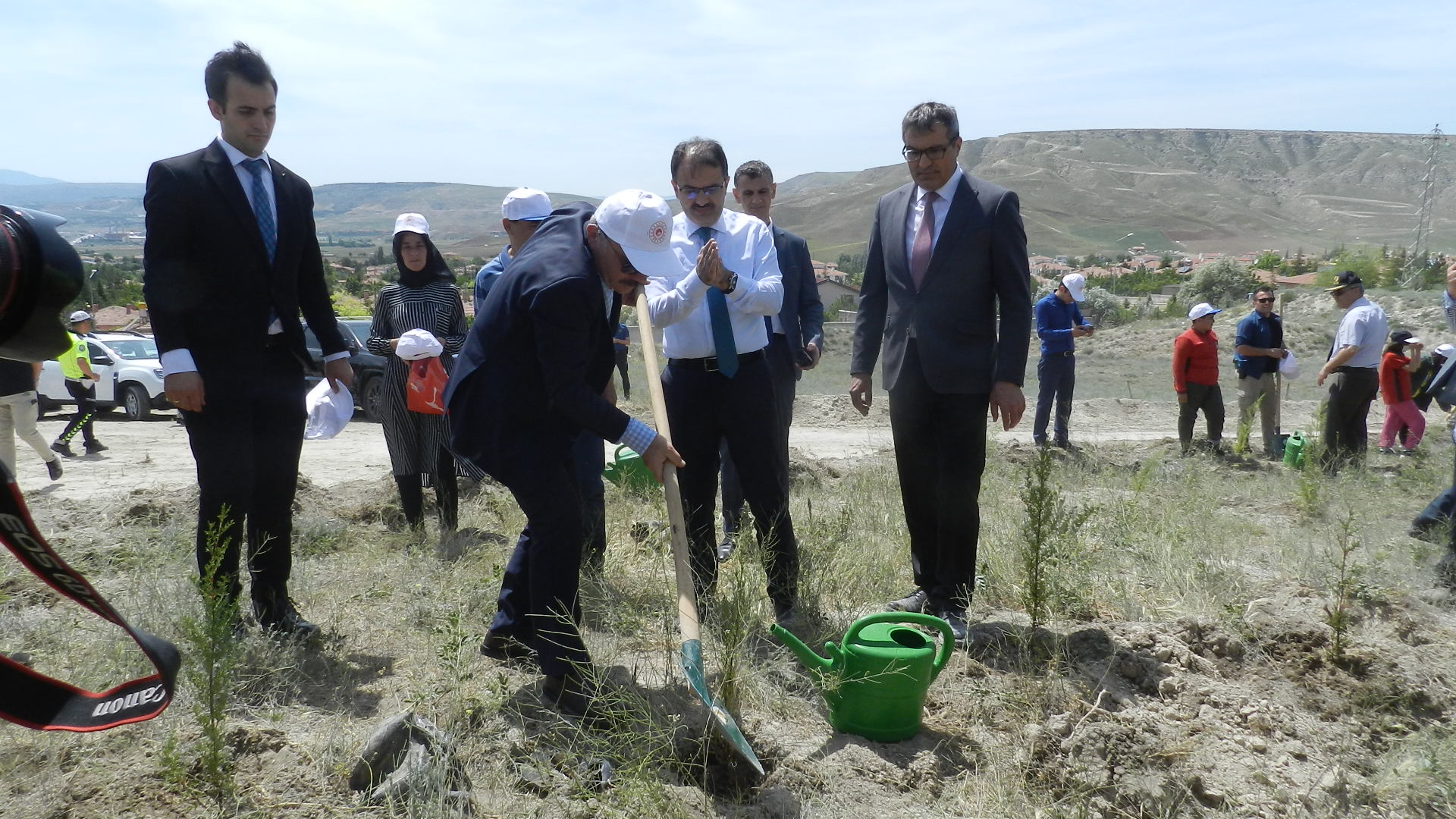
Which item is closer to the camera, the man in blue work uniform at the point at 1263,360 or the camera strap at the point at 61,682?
the camera strap at the point at 61,682

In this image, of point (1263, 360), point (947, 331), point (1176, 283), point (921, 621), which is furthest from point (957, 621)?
point (1176, 283)

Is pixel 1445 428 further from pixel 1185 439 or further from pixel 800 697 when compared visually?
pixel 800 697

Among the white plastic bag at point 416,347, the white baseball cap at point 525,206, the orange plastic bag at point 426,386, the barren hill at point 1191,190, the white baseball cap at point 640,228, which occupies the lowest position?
the orange plastic bag at point 426,386

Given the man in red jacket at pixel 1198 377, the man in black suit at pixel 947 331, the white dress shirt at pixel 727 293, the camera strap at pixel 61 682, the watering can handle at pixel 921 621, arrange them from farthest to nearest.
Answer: the man in red jacket at pixel 1198 377, the man in black suit at pixel 947 331, the white dress shirt at pixel 727 293, the watering can handle at pixel 921 621, the camera strap at pixel 61 682

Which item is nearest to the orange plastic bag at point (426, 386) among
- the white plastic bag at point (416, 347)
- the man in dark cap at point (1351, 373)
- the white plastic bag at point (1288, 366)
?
the white plastic bag at point (416, 347)

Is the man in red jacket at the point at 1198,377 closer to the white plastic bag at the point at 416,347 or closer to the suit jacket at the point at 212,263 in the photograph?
the white plastic bag at the point at 416,347

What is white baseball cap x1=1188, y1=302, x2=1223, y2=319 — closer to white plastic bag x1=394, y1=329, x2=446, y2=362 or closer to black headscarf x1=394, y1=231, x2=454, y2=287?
black headscarf x1=394, y1=231, x2=454, y2=287

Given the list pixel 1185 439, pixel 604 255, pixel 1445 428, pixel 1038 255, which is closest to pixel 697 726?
pixel 604 255

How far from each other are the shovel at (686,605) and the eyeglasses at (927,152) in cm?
124

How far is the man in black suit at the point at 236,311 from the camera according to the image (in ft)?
10.8

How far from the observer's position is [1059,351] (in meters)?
10.2

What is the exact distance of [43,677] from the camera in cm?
158

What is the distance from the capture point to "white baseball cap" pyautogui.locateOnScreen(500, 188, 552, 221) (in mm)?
4793

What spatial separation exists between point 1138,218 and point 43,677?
142 m
